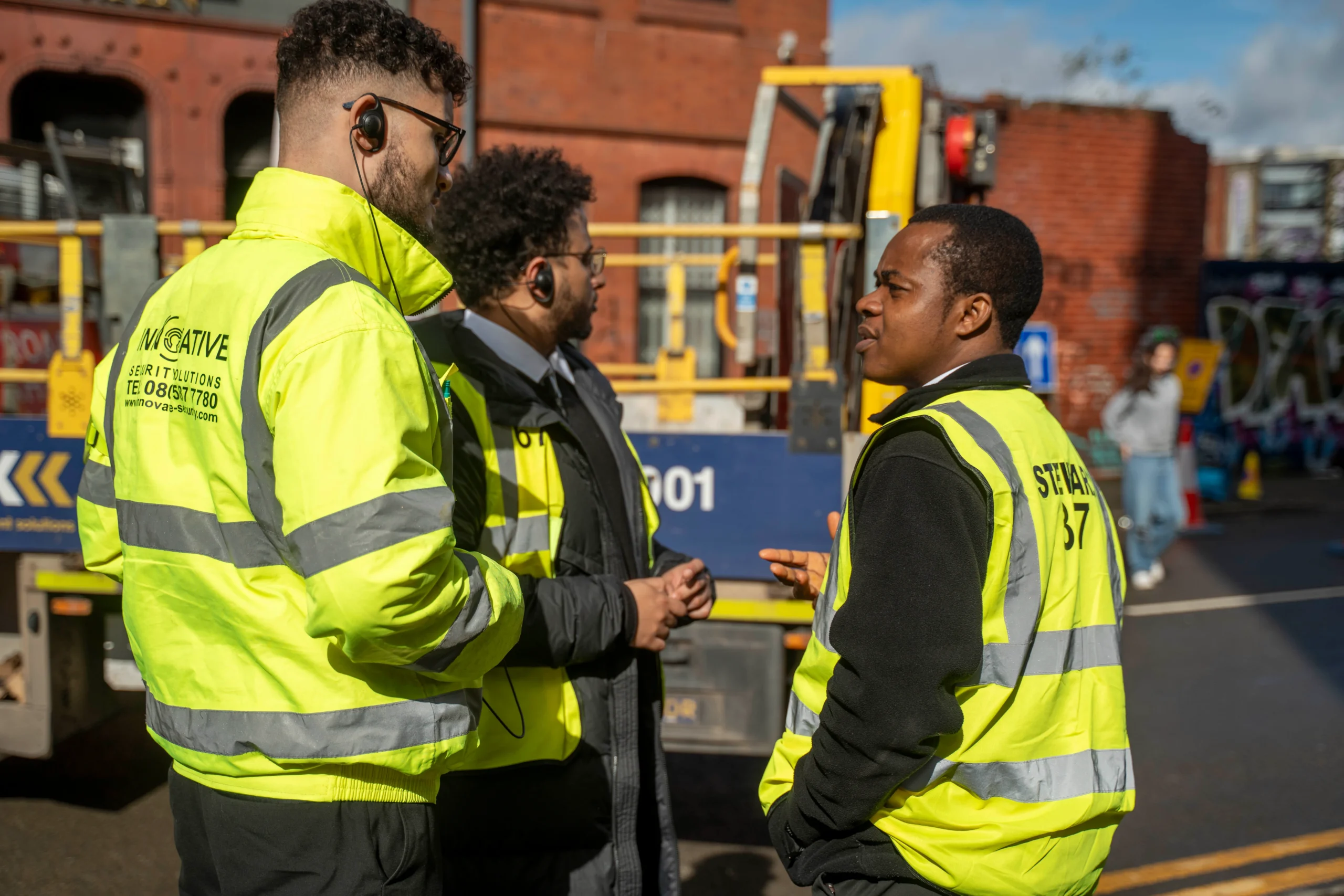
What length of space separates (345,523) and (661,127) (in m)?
11.3

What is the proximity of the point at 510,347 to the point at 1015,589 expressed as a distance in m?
1.26

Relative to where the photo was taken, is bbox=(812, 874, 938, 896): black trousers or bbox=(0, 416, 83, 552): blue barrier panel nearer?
bbox=(812, 874, 938, 896): black trousers

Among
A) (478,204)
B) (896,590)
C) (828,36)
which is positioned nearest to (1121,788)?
(896,590)

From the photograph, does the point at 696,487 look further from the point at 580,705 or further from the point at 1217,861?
the point at 1217,861

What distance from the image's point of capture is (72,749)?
5047mm

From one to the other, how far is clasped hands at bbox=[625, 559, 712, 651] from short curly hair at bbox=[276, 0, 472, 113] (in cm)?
113

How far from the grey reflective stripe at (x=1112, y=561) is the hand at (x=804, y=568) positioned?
1.67 ft

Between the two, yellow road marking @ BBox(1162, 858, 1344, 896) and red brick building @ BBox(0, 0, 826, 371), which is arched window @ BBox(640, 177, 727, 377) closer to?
red brick building @ BBox(0, 0, 826, 371)

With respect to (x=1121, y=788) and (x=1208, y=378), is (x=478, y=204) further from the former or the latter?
(x=1208, y=378)

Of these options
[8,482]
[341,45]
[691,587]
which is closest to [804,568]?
[691,587]

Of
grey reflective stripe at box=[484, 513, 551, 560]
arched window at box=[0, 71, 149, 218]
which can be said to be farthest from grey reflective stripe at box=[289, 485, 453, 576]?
arched window at box=[0, 71, 149, 218]

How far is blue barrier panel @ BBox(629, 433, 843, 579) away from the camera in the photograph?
11.0 feet

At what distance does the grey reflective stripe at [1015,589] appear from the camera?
5.16 ft

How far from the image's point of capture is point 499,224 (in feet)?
7.98
